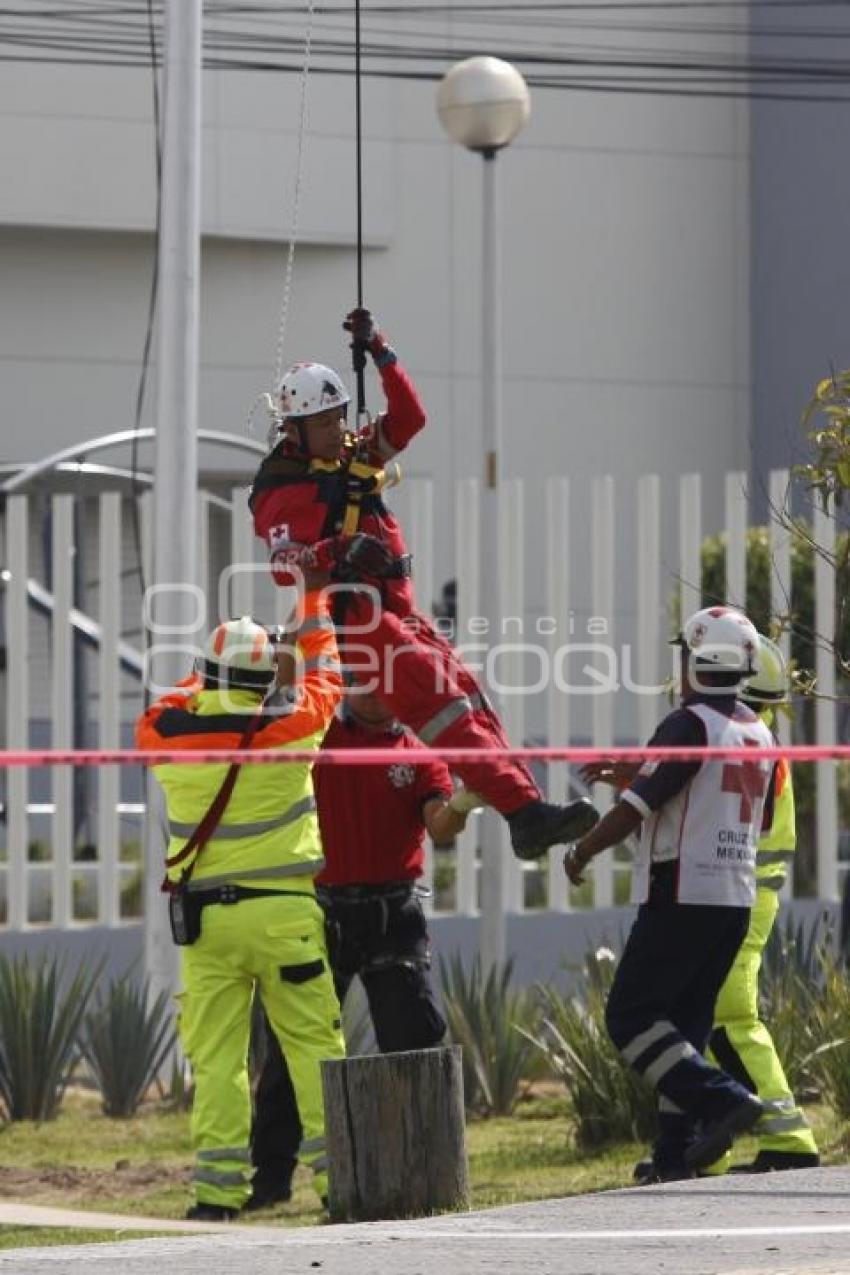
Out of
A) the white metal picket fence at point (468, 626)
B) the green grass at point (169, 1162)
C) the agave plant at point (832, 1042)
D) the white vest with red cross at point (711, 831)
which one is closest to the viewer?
the white vest with red cross at point (711, 831)

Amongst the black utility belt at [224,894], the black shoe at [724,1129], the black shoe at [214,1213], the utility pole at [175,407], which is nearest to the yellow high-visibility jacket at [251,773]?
the black utility belt at [224,894]

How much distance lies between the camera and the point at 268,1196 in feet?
31.0

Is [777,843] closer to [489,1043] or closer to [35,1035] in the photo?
[489,1043]

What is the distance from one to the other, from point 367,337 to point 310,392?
0.27 metres

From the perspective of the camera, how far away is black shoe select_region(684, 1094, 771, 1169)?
329 inches

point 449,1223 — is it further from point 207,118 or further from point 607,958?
point 207,118

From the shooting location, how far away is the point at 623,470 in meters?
22.8

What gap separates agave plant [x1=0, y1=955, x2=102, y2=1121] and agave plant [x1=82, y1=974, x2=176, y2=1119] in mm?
106

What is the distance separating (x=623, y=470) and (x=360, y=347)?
46.1 ft

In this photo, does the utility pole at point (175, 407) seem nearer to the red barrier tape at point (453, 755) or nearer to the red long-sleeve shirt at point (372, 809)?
the red long-sleeve shirt at point (372, 809)

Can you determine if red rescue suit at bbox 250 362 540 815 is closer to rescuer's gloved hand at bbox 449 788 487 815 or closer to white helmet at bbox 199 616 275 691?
rescuer's gloved hand at bbox 449 788 487 815

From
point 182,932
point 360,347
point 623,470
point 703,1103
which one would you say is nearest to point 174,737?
point 182,932

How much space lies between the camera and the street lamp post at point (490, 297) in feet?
43.7

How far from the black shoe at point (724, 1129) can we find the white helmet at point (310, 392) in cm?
250
